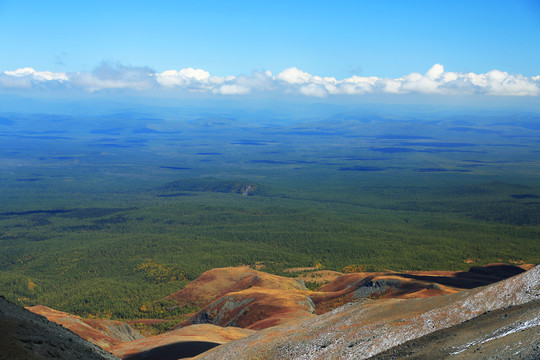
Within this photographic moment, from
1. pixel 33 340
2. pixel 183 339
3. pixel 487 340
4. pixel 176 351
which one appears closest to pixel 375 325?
pixel 487 340

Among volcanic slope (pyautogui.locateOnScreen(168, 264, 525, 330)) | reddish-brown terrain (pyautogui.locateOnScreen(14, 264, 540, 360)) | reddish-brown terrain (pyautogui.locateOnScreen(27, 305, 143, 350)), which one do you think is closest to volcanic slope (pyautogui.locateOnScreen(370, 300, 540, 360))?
reddish-brown terrain (pyautogui.locateOnScreen(14, 264, 540, 360))

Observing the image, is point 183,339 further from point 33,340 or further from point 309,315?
point 33,340

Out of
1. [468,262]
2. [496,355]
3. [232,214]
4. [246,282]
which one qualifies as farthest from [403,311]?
[232,214]

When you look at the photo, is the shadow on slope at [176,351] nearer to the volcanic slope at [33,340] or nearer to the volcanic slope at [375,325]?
the volcanic slope at [375,325]

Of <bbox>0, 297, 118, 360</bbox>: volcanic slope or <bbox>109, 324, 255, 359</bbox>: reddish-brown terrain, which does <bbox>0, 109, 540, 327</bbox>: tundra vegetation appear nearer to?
<bbox>109, 324, 255, 359</bbox>: reddish-brown terrain

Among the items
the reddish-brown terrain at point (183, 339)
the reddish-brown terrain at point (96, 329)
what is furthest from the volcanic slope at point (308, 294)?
the reddish-brown terrain at point (96, 329)

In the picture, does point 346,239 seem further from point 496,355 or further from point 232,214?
point 496,355
